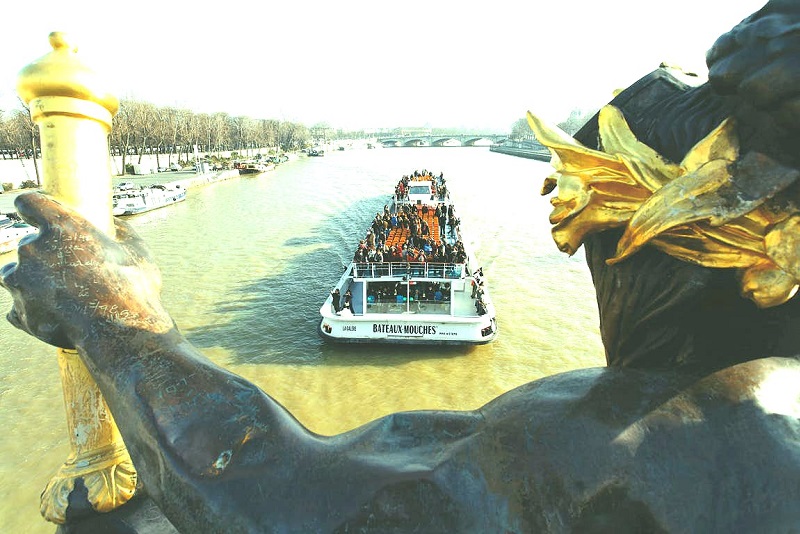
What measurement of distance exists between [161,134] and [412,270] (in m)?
45.2

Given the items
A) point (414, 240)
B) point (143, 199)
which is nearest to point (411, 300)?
point (414, 240)

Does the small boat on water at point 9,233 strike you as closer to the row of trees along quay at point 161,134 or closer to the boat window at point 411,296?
the row of trees along quay at point 161,134

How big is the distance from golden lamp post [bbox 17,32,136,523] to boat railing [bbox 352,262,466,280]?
10230mm

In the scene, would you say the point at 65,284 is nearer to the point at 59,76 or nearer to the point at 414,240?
the point at 59,76

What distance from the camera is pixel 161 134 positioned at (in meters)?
50.2

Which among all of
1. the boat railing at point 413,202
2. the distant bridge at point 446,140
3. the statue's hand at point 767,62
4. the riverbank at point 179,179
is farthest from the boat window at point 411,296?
the distant bridge at point 446,140

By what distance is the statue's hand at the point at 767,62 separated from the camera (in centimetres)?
119

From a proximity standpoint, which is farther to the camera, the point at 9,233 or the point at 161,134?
the point at 161,134

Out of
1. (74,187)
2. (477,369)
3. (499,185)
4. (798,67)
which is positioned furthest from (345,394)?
(499,185)

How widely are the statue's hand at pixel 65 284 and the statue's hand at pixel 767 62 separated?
161 cm

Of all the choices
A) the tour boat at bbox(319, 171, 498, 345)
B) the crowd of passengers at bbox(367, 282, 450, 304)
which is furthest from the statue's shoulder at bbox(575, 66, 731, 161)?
the crowd of passengers at bbox(367, 282, 450, 304)

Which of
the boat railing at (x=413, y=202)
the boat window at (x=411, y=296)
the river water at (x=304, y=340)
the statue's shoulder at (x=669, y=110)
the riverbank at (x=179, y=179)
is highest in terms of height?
the statue's shoulder at (x=669, y=110)

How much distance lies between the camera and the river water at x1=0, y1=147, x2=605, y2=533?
366 inches

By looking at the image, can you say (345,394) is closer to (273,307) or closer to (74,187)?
(273,307)
